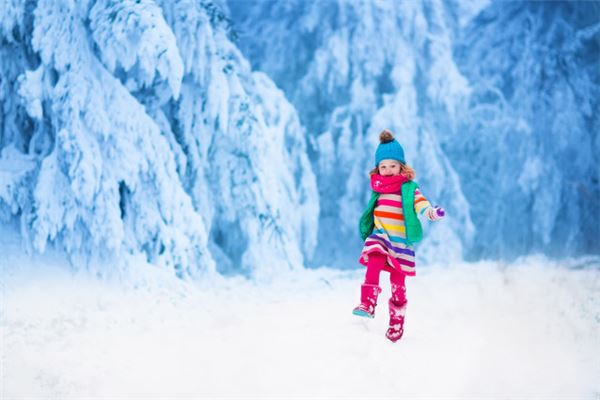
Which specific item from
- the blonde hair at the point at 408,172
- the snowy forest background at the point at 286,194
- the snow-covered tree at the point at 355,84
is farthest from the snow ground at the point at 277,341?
the snow-covered tree at the point at 355,84

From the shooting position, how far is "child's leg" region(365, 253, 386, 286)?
2.64 meters

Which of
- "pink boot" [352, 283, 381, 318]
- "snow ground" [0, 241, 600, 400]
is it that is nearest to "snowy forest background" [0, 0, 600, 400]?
"snow ground" [0, 241, 600, 400]

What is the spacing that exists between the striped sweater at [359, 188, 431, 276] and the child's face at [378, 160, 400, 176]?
0.38 ft

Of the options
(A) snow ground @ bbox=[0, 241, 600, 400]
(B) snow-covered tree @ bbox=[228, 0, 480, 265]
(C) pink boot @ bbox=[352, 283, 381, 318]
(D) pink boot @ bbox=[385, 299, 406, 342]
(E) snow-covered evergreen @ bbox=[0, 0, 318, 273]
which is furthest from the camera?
(B) snow-covered tree @ bbox=[228, 0, 480, 265]

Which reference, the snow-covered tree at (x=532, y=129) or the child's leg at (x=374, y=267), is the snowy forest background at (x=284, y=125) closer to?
the snow-covered tree at (x=532, y=129)

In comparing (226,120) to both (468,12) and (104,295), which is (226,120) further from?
(468,12)

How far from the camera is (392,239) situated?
2.67 m

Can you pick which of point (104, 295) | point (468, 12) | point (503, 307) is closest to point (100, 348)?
point (104, 295)

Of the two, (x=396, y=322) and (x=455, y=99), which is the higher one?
(x=455, y=99)

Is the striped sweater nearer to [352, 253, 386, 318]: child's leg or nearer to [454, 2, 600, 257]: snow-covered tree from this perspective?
[352, 253, 386, 318]: child's leg

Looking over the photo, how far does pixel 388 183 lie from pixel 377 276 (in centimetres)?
47

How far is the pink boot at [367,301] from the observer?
8.46ft

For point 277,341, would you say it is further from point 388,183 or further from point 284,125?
point 284,125

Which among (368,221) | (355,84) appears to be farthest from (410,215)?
(355,84)
